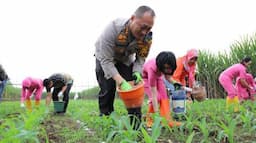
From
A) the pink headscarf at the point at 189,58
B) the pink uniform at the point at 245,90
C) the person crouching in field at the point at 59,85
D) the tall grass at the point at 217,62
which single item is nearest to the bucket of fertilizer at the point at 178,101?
the pink headscarf at the point at 189,58

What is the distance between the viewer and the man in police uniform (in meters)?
2.69

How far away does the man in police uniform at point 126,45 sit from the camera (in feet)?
8.81

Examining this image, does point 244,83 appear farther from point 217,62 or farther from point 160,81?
point 217,62

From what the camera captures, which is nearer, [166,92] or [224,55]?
[166,92]

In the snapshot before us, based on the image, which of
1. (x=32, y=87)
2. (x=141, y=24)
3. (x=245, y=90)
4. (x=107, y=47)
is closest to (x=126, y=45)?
(x=107, y=47)

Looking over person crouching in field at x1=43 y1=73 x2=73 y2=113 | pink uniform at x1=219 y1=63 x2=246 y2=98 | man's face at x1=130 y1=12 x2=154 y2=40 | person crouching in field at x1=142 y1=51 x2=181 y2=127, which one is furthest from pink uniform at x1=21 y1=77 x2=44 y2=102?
man's face at x1=130 y1=12 x2=154 y2=40

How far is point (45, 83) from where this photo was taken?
24.7 feet

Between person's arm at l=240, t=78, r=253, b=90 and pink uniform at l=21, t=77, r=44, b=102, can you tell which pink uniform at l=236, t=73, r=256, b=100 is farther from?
pink uniform at l=21, t=77, r=44, b=102

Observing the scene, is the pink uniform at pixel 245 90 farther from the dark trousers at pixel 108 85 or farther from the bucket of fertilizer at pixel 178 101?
the dark trousers at pixel 108 85

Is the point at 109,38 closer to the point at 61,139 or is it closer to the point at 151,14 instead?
the point at 151,14

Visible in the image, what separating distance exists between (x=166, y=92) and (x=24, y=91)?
5364mm

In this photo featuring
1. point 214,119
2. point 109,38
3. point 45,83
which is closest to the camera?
point 109,38

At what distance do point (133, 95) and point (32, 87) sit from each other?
6011 millimetres

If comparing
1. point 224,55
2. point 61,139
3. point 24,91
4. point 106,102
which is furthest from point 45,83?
point 224,55
